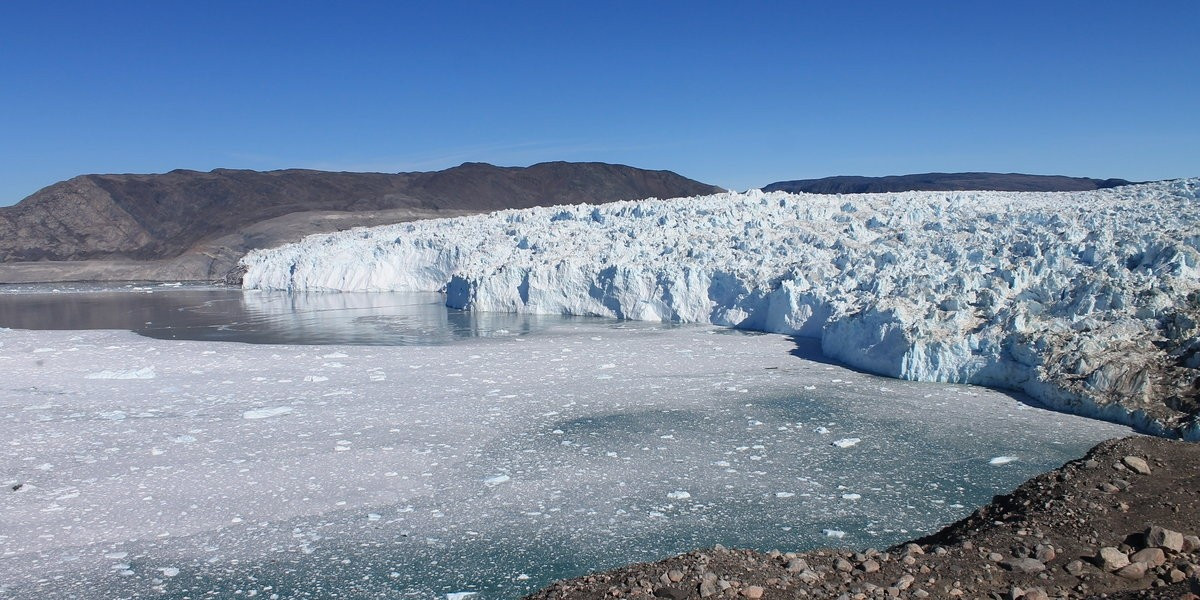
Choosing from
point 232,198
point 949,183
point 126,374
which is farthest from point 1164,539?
point 232,198

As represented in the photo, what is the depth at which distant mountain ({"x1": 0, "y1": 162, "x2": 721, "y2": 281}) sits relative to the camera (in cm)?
3322

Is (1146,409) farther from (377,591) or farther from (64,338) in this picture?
(64,338)

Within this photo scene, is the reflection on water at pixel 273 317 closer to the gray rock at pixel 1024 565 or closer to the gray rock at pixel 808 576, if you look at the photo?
the gray rock at pixel 808 576

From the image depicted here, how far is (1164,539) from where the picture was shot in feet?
9.45

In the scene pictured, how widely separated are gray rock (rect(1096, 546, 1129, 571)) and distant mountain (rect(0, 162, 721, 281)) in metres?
31.0

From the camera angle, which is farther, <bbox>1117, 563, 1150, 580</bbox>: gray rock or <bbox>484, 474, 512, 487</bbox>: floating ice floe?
<bbox>484, 474, 512, 487</bbox>: floating ice floe

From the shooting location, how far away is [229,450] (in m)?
5.51

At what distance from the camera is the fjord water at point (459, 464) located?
149 inches

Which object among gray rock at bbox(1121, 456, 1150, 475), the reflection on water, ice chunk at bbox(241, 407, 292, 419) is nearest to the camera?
gray rock at bbox(1121, 456, 1150, 475)

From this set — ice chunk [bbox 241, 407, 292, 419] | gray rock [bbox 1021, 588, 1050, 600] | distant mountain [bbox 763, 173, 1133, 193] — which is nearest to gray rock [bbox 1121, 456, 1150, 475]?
gray rock [bbox 1021, 588, 1050, 600]

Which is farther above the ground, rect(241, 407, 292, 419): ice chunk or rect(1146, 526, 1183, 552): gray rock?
rect(1146, 526, 1183, 552): gray rock

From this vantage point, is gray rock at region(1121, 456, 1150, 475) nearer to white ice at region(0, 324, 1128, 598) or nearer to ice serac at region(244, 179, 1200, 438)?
white ice at region(0, 324, 1128, 598)

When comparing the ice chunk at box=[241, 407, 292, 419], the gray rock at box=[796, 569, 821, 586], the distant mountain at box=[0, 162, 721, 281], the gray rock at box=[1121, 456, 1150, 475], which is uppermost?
the distant mountain at box=[0, 162, 721, 281]

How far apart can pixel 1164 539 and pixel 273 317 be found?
14619 mm
